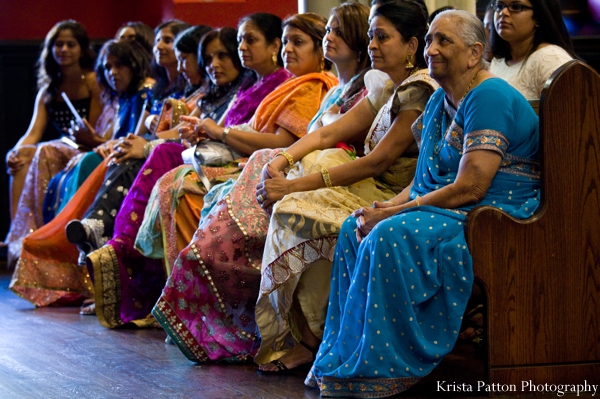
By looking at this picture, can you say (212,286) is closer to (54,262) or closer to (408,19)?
(408,19)

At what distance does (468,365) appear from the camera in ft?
10.6

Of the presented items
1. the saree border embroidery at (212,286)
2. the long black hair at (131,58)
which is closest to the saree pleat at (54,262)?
the long black hair at (131,58)

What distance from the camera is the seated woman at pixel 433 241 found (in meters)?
2.64

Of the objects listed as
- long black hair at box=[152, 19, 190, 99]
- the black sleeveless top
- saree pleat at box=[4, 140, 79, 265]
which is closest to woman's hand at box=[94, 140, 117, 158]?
long black hair at box=[152, 19, 190, 99]

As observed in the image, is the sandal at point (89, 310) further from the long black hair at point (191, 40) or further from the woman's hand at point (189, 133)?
the long black hair at point (191, 40)

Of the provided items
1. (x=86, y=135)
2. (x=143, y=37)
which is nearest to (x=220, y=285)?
(x=86, y=135)

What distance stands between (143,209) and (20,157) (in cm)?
221

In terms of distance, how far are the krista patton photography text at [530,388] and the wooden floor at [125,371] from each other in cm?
8

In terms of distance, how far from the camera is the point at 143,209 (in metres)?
4.43

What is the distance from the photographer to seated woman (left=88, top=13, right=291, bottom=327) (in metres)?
4.33

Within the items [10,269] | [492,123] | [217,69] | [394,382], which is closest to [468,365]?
[394,382]

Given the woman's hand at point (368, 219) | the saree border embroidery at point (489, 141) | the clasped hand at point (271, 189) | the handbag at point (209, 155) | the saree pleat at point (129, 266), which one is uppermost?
the saree border embroidery at point (489, 141)

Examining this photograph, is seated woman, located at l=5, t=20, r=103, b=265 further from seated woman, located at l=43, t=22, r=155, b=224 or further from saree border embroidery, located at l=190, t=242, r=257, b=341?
saree border embroidery, located at l=190, t=242, r=257, b=341

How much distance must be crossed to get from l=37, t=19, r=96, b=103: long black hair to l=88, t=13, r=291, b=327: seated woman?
2.04 metres
